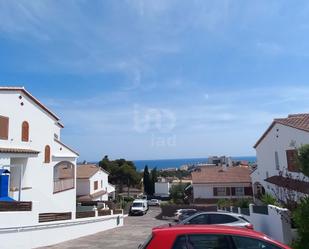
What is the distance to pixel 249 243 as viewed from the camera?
20.3 feet

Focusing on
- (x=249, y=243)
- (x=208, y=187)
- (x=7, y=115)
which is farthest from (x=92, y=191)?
Result: (x=249, y=243)

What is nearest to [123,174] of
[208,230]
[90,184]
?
[90,184]

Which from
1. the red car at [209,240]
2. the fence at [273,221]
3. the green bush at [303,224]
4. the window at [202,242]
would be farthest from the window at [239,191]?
the window at [202,242]

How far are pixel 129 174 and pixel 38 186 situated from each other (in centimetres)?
4954

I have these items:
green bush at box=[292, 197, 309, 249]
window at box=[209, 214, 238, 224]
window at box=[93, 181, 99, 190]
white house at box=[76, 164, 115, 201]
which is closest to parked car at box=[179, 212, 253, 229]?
window at box=[209, 214, 238, 224]

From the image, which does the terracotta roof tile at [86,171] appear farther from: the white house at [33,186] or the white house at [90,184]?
the white house at [33,186]

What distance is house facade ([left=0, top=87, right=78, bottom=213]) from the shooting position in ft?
70.3

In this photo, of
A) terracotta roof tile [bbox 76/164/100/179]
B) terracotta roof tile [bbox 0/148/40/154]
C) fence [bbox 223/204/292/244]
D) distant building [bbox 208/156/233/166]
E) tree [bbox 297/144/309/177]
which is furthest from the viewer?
distant building [bbox 208/156/233/166]

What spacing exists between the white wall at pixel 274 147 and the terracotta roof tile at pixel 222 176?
35.9ft

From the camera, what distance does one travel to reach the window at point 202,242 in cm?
614

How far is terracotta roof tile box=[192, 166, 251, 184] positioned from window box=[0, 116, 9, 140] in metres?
33.5

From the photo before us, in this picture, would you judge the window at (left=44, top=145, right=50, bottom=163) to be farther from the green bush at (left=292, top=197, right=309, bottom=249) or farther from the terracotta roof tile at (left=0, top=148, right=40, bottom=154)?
the green bush at (left=292, top=197, right=309, bottom=249)

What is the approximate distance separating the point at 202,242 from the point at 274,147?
27821mm

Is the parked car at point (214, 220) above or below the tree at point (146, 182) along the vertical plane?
below
